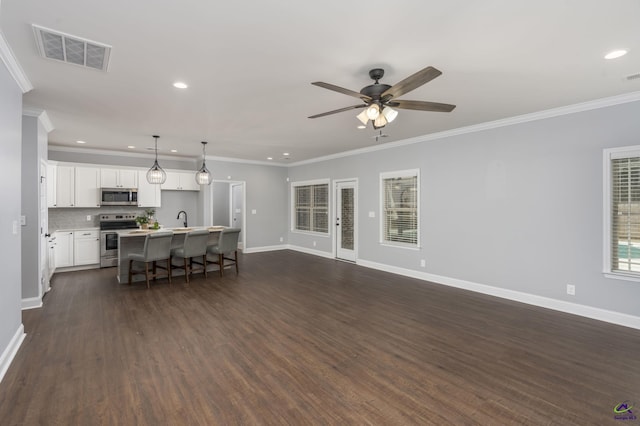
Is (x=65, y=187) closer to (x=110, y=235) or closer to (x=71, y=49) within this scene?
(x=110, y=235)

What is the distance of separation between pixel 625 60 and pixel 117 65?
452cm

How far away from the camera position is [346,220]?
7480mm

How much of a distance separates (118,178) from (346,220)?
5323mm

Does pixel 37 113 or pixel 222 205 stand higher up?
pixel 37 113

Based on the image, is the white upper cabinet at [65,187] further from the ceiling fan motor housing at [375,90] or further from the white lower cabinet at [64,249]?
the ceiling fan motor housing at [375,90]

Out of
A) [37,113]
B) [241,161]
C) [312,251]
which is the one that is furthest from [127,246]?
[312,251]

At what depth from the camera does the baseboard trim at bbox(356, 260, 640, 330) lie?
11.6 feet

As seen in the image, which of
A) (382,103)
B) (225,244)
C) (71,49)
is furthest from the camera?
(225,244)

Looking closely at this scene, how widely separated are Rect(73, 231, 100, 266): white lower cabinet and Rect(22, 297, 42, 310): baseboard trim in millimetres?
2481

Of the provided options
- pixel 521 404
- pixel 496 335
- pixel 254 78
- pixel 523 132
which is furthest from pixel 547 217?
pixel 254 78

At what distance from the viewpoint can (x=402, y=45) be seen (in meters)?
2.39

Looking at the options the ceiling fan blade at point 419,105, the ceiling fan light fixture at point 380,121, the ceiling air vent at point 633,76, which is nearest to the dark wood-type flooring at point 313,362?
the ceiling fan light fixture at point 380,121

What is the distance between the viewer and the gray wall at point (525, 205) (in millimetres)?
3674

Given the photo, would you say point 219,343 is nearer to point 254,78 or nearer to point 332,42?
point 254,78
